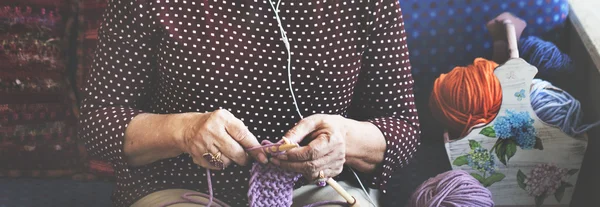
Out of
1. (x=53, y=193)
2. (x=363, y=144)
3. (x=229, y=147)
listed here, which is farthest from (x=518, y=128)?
(x=53, y=193)

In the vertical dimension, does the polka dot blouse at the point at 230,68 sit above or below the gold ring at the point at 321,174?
above

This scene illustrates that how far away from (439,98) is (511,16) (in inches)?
8.5

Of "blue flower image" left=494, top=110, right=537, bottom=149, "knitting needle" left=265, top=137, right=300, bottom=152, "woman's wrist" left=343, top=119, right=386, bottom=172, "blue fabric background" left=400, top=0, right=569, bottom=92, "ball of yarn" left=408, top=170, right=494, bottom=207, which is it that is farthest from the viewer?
"blue fabric background" left=400, top=0, right=569, bottom=92

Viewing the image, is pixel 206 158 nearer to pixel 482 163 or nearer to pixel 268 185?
pixel 268 185

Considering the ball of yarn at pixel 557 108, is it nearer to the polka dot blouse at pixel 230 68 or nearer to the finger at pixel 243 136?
A: the polka dot blouse at pixel 230 68

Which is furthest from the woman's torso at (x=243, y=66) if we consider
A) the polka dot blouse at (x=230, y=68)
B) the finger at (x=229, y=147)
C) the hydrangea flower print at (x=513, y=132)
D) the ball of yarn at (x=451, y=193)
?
the hydrangea flower print at (x=513, y=132)

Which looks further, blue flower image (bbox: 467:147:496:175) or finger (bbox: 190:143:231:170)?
blue flower image (bbox: 467:147:496:175)

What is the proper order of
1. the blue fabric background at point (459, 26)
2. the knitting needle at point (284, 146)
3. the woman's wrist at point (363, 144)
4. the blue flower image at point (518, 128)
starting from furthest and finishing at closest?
the blue fabric background at point (459, 26)
the blue flower image at point (518, 128)
the woman's wrist at point (363, 144)
the knitting needle at point (284, 146)

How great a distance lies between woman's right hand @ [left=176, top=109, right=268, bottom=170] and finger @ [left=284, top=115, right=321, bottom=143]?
4 cm

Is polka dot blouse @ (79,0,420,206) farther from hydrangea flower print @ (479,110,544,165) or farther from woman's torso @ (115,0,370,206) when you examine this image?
hydrangea flower print @ (479,110,544,165)

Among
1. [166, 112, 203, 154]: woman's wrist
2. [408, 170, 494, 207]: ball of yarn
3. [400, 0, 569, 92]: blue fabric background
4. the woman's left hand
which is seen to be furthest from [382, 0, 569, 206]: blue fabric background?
[166, 112, 203, 154]: woman's wrist

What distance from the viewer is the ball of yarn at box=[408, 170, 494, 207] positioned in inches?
40.1

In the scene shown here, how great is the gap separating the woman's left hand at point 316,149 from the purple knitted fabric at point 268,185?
16 millimetres

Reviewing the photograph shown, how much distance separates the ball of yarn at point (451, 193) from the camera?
102 cm
